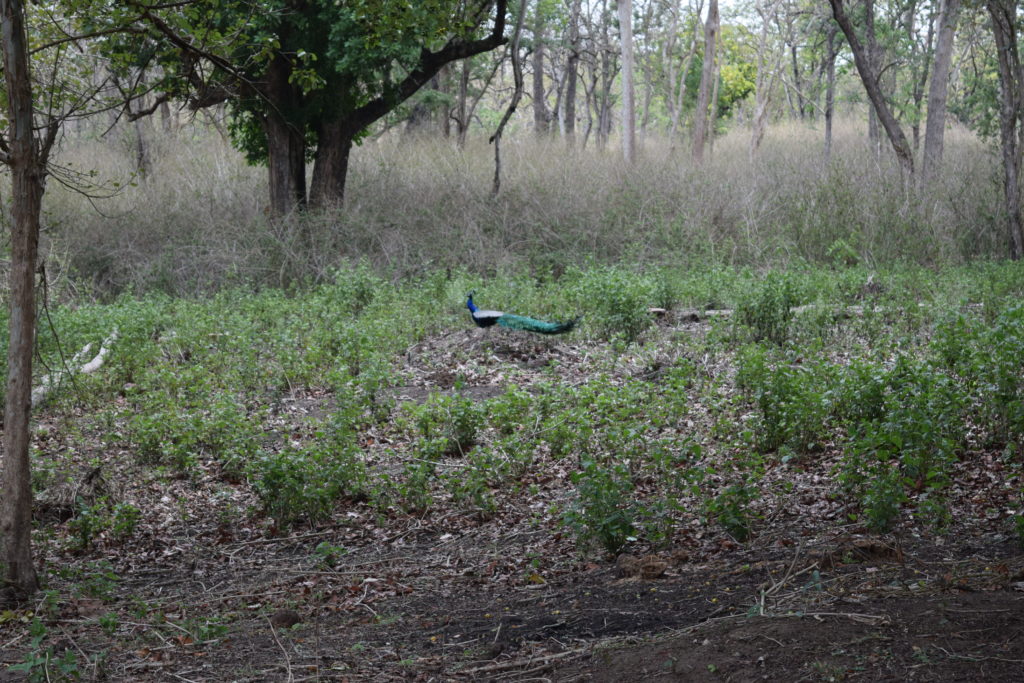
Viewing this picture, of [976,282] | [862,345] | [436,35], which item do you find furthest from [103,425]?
[976,282]

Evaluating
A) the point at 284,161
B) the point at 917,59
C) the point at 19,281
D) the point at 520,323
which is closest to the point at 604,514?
the point at 19,281

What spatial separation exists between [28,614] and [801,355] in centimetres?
607

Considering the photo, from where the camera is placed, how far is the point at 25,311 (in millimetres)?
4172

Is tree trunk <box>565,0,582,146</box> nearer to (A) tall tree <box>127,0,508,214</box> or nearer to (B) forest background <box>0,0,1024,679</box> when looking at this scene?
(B) forest background <box>0,0,1024,679</box>

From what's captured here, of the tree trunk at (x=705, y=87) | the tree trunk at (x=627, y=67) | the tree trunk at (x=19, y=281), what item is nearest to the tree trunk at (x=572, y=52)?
the tree trunk at (x=705, y=87)

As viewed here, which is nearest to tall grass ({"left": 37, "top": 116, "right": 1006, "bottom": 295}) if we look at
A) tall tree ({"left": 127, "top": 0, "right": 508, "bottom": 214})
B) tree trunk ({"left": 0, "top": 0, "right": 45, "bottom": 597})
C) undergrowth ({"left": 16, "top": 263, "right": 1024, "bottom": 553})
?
tall tree ({"left": 127, "top": 0, "right": 508, "bottom": 214})

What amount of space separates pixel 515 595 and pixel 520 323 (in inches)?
199

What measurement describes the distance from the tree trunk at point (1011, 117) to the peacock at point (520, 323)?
6.71m

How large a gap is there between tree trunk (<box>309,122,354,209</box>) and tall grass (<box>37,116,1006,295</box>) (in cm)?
33

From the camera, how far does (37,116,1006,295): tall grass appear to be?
13.1 m

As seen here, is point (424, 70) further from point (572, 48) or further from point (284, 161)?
point (572, 48)

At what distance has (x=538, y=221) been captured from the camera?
1430 cm

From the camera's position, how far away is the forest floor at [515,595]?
3074 mm

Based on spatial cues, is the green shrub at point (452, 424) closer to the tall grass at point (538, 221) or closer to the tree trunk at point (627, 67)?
the tall grass at point (538, 221)
